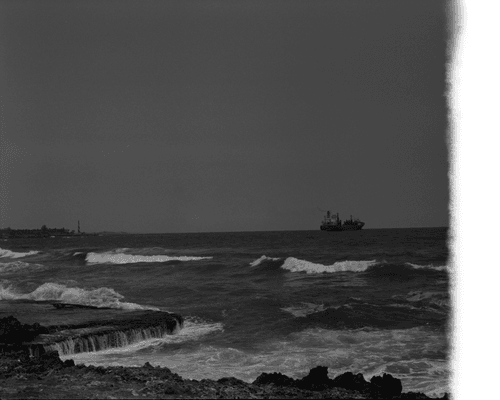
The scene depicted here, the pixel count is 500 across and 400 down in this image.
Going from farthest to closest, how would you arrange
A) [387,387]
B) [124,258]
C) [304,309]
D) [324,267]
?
[124,258] < [324,267] < [304,309] < [387,387]

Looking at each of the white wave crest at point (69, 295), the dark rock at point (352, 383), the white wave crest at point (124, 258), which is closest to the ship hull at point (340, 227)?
the white wave crest at point (124, 258)

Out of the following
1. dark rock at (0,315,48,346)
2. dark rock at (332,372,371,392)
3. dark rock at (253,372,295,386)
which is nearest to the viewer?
dark rock at (332,372,371,392)

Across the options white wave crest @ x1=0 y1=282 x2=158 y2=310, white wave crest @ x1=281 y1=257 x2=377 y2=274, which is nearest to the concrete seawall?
white wave crest @ x1=0 y1=282 x2=158 y2=310

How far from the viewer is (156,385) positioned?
820 cm

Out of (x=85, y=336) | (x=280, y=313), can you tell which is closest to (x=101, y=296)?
(x=280, y=313)

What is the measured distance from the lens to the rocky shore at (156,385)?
7836 millimetres

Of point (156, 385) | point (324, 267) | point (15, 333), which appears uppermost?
point (156, 385)

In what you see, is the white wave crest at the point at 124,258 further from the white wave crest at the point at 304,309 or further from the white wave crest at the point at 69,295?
the white wave crest at the point at 304,309

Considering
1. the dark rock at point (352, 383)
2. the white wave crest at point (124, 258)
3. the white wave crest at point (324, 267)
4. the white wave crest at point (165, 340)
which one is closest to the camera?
the dark rock at point (352, 383)

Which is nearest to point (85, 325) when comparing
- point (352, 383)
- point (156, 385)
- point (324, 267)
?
point (156, 385)

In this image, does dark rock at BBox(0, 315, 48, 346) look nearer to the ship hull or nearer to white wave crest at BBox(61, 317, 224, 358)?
white wave crest at BBox(61, 317, 224, 358)

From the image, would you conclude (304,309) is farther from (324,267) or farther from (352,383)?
(324,267)

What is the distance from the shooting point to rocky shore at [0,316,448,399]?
7.84 meters

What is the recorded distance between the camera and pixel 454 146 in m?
7.25
